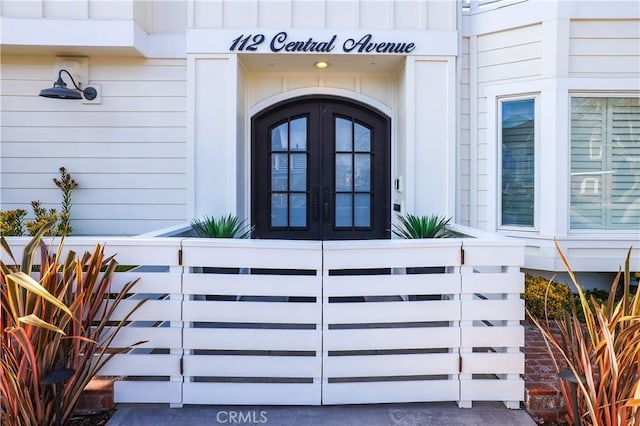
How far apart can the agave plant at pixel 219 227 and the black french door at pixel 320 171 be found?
0.43m

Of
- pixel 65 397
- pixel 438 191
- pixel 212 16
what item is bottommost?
pixel 65 397

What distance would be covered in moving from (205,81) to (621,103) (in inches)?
169

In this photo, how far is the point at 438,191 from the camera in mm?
4543

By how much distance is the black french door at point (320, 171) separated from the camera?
498cm

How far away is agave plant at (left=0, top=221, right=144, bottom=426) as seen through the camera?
83.4 inches

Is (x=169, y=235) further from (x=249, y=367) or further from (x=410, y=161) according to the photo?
(x=410, y=161)

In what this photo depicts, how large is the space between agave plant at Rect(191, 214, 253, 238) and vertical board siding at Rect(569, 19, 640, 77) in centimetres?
370

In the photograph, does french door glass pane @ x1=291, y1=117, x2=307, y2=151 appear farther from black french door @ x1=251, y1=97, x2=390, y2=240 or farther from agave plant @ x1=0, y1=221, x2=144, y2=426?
agave plant @ x1=0, y1=221, x2=144, y2=426

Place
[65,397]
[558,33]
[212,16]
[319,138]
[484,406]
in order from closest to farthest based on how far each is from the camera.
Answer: [65,397], [484,406], [558,33], [212,16], [319,138]

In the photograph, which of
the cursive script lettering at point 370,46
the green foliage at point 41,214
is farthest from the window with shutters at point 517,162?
the green foliage at point 41,214

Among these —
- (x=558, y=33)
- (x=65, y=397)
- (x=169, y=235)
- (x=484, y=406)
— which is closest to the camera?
(x=65, y=397)

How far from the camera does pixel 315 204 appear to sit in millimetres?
4973

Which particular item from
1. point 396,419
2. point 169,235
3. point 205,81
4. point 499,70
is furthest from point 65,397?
point 499,70

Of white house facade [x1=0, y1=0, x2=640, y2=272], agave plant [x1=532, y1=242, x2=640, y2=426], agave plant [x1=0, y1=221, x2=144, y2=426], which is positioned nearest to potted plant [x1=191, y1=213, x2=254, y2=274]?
white house facade [x1=0, y1=0, x2=640, y2=272]
